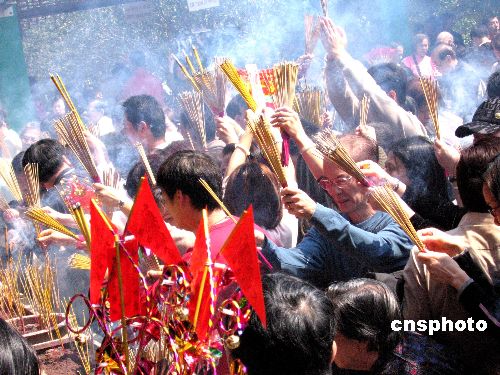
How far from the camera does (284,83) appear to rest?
2.92 meters

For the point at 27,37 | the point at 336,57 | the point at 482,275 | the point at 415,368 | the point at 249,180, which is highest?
the point at 27,37

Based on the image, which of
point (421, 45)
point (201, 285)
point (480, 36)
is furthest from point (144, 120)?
point (421, 45)

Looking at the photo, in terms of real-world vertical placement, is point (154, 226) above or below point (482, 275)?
above

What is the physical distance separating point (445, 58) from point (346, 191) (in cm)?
356

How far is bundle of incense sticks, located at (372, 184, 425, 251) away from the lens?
1.98 metres

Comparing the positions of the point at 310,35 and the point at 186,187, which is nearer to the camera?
the point at 186,187

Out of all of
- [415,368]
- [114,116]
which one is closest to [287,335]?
[415,368]

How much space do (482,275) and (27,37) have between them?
279 inches

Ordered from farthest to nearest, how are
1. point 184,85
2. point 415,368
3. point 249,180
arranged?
point 184,85, point 249,180, point 415,368

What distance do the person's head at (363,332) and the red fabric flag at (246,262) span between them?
484mm

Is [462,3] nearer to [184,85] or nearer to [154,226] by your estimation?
[184,85]

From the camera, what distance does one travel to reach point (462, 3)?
7.58 metres

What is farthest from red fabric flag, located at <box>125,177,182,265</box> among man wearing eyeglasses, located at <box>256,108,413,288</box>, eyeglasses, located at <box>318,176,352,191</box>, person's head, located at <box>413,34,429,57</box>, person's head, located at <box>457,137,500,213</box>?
person's head, located at <box>413,34,429,57</box>

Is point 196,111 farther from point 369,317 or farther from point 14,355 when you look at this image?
point 14,355
